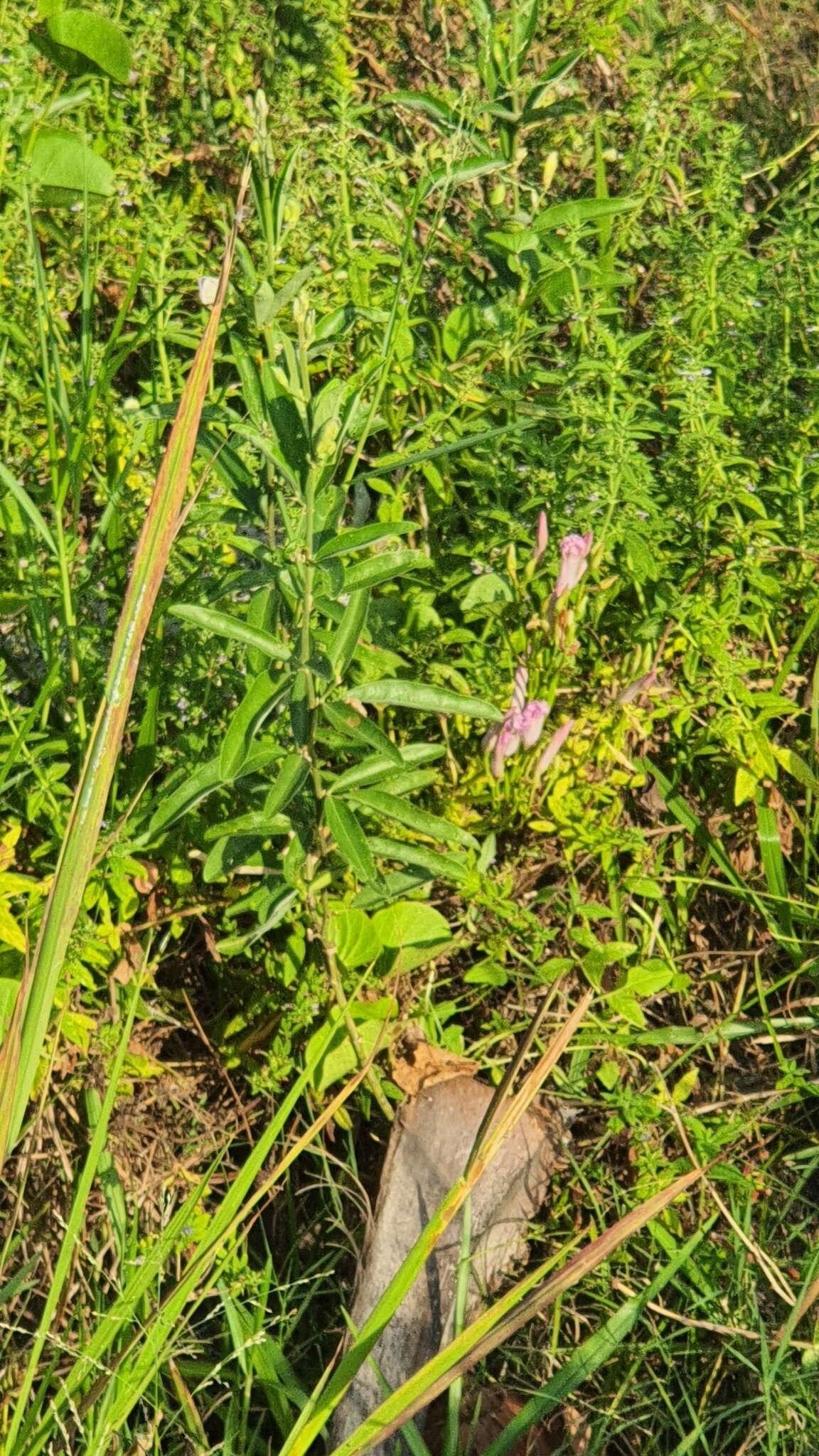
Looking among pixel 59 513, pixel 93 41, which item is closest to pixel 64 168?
pixel 93 41

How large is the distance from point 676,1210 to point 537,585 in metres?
1.05

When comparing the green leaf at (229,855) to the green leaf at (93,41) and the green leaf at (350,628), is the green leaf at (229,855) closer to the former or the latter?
the green leaf at (350,628)

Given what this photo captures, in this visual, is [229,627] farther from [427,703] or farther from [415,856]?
[415,856]

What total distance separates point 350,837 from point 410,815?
0.14m

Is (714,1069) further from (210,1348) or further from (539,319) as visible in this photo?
(539,319)

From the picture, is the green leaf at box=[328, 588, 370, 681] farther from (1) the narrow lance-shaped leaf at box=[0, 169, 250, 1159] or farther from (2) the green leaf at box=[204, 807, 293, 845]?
(1) the narrow lance-shaped leaf at box=[0, 169, 250, 1159]

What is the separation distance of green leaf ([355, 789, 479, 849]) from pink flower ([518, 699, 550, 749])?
8.5 inches

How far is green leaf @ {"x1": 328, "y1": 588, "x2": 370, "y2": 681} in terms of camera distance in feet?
6.19

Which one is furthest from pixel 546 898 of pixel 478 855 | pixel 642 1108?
pixel 642 1108

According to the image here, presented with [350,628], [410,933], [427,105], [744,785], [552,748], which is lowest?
[410,933]

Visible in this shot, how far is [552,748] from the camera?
7.61ft

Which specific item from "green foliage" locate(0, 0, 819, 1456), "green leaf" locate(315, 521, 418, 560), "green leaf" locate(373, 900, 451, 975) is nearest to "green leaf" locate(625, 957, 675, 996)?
"green foliage" locate(0, 0, 819, 1456)

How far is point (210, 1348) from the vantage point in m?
2.10

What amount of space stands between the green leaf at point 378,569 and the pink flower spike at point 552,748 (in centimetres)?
55
